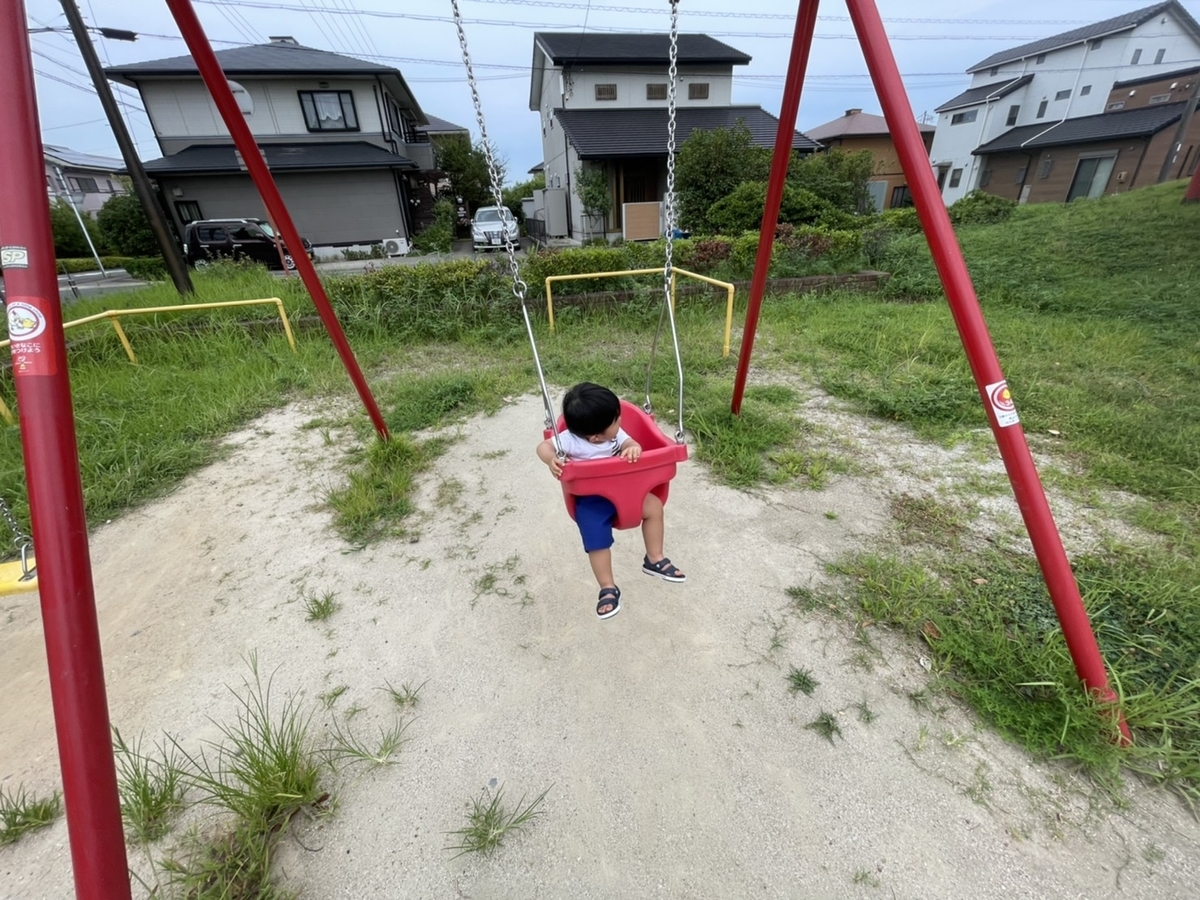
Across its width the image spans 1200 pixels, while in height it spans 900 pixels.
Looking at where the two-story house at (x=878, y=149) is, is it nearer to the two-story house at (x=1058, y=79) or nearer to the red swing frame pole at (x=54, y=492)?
the two-story house at (x=1058, y=79)

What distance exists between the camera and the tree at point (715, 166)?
34.3 ft

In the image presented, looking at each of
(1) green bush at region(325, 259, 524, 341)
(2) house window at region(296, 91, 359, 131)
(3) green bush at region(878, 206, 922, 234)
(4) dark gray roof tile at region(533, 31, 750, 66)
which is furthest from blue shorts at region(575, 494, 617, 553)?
(2) house window at region(296, 91, 359, 131)

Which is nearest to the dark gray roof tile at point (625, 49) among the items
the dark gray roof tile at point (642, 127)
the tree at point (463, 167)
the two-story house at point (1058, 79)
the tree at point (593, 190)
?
the dark gray roof tile at point (642, 127)

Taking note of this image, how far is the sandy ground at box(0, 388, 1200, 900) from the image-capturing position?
1323mm

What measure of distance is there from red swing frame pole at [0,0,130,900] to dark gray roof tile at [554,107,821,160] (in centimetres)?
1494

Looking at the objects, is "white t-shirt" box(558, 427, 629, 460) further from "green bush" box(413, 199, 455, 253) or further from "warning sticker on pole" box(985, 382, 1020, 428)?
"green bush" box(413, 199, 455, 253)

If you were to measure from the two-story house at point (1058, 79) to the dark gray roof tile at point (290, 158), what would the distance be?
22.6 m

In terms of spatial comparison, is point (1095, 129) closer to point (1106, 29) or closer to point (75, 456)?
point (1106, 29)

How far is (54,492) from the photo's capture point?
3.07ft

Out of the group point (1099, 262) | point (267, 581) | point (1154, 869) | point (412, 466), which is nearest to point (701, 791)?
point (1154, 869)

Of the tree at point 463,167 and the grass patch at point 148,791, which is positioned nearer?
the grass patch at point 148,791

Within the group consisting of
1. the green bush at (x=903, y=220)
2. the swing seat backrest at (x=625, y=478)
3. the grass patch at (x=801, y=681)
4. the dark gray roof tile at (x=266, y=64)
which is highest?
the dark gray roof tile at (x=266, y=64)

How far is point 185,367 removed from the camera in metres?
5.00

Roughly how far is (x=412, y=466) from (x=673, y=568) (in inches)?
78.2
